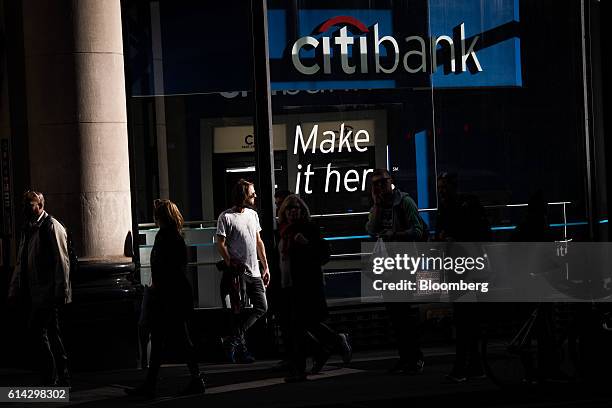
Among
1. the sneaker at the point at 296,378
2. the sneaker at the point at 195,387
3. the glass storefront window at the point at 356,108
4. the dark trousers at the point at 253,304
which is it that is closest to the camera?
the sneaker at the point at 195,387

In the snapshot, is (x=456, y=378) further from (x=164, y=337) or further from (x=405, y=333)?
(x=164, y=337)

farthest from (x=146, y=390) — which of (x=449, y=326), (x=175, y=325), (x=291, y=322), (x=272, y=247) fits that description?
(x=449, y=326)

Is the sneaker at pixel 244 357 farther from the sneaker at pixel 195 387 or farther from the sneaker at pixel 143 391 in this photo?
the sneaker at pixel 143 391

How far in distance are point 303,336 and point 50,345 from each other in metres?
2.32

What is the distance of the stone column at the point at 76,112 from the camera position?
41.4 ft

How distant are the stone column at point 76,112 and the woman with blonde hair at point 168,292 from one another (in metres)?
2.12

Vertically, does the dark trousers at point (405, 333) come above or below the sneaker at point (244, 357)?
above

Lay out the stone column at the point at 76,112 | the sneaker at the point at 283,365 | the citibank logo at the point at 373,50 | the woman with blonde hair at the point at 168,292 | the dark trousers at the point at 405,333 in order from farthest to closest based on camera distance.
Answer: the citibank logo at the point at 373,50, the stone column at the point at 76,112, the sneaker at the point at 283,365, the dark trousers at the point at 405,333, the woman with blonde hair at the point at 168,292

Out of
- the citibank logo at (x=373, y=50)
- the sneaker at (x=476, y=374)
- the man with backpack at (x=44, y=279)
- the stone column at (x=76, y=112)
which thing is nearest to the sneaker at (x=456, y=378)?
the sneaker at (x=476, y=374)

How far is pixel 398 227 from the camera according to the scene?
12.0 m

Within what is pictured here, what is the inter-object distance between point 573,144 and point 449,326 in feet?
9.08

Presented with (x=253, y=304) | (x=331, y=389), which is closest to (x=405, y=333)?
(x=331, y=389)

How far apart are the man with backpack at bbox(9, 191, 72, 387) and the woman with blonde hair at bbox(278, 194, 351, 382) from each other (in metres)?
2.04

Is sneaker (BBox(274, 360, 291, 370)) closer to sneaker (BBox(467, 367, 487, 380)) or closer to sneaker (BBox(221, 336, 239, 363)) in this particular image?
sneaker (BBox(221, 336, 239, 363))
